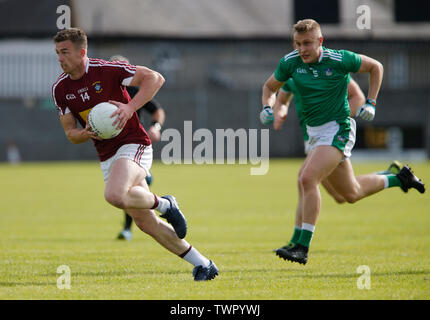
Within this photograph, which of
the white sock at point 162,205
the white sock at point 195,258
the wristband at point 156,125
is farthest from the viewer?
the wristband at point 156,125

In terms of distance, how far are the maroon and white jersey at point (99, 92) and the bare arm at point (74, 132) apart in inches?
2.7

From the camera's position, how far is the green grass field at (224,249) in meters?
6.59

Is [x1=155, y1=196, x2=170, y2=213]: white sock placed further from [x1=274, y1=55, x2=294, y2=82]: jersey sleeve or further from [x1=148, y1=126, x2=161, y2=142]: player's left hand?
[x1=148, y1=126, x2=161, y2=142]: player's left hand

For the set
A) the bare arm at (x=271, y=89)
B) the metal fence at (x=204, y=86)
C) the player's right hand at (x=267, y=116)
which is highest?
the bare arm at (x=271, y=89)

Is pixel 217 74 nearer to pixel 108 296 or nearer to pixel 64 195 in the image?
pixel 64 195

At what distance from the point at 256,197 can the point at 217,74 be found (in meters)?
29.0

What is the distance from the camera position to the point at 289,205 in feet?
55.6

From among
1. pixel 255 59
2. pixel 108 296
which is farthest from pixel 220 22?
pixel 108 296

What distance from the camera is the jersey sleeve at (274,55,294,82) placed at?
842cm

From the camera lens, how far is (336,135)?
8375 mm

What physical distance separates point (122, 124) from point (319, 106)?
8.26 feet

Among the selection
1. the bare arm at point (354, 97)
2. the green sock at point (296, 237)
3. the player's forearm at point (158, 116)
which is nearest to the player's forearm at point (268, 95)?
the bare arm at point (354, 97)

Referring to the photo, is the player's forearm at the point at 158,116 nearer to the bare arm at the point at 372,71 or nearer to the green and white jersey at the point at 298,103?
the green and white jersey at the point at 298,103

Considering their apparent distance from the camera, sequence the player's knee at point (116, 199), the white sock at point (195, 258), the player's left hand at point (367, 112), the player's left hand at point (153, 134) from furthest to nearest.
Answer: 1. the player's left hand at point (153, 134)
2. the player's left hand at point (367, 112)
3. the white sock at point (195, 258)
4. the player's knee at point (116, 199)
